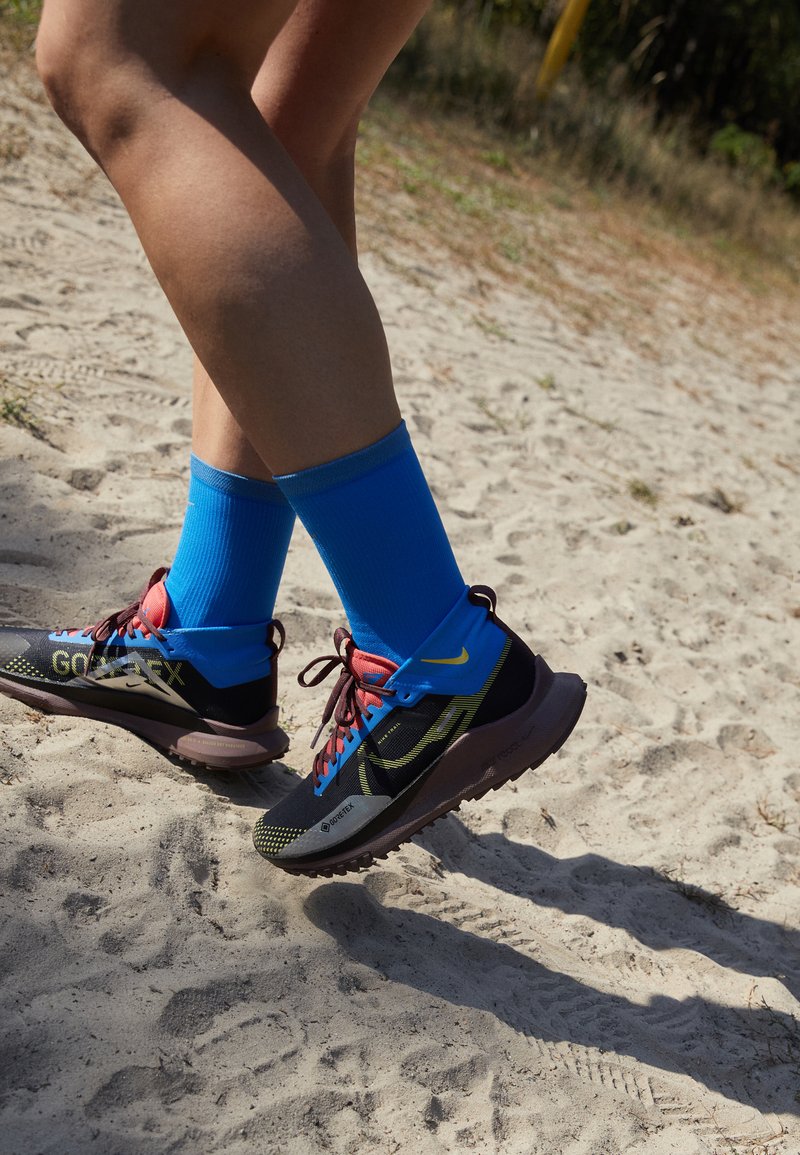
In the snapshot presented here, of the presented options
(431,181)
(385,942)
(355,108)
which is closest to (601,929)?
(385,942)

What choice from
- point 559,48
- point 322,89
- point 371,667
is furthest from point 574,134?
point 371,667

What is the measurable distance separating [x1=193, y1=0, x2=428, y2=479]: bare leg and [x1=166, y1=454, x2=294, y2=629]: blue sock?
3cm

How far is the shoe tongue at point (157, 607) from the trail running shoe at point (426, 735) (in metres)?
0.32

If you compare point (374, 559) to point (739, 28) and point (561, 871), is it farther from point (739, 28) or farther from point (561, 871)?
point (739, 28)

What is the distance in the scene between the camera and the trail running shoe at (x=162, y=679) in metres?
1.45

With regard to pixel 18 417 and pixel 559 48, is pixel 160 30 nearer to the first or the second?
Result: pixel 18 417

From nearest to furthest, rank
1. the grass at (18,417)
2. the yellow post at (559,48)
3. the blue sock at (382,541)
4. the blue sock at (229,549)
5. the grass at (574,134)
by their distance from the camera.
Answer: the blue sock at (382,541), the blue sock at (229,549), the grass at (18,417), the grass at (574,134), the yellow post at (559,48)

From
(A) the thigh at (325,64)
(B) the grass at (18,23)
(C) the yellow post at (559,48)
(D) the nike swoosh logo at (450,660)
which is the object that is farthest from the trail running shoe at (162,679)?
(C) the yellow post at (559,48)

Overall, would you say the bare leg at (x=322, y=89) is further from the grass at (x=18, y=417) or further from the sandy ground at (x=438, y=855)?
the grass at (x=18, y=417)

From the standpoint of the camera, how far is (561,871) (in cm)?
167

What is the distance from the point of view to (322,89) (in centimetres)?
129

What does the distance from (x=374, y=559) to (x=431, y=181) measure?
5649 millimetres

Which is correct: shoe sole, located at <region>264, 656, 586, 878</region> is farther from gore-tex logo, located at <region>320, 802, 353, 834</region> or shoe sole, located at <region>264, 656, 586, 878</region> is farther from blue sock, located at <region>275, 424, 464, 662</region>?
blue sock, located at <region>275, 424, 464, 662</region>

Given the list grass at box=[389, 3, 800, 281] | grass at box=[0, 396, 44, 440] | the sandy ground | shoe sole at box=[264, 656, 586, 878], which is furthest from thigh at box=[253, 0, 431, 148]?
grass at box=[389, 3, 800, 281]
